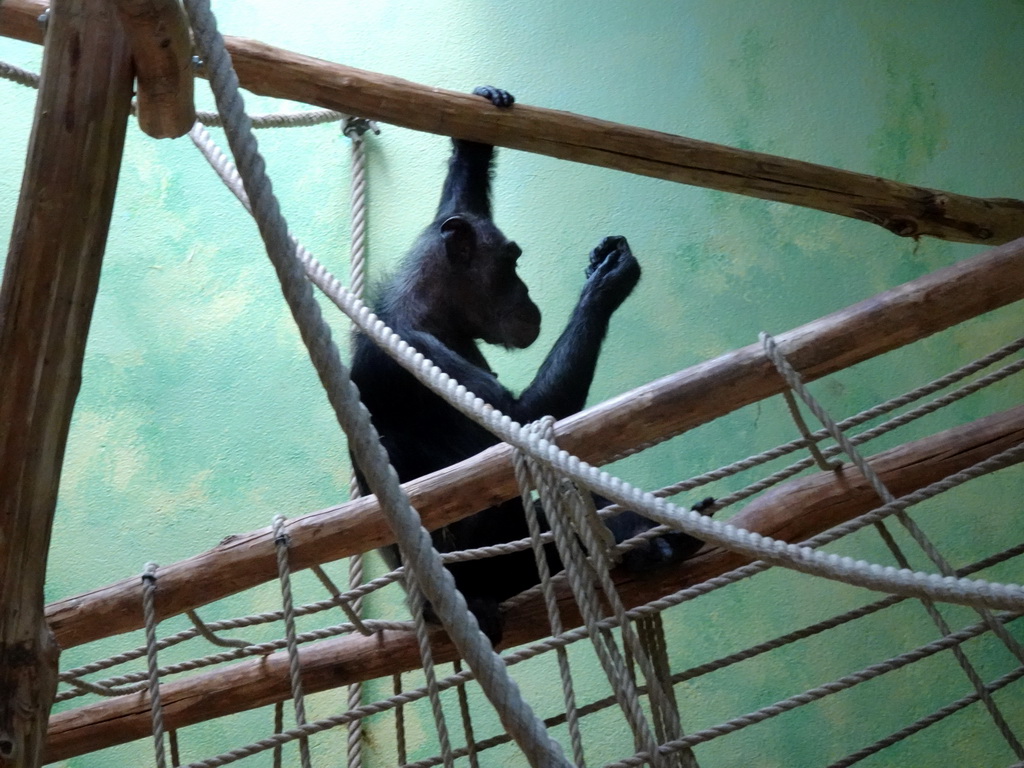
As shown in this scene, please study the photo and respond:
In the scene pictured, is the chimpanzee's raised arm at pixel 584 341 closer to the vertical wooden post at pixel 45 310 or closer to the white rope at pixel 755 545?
the white rope at pixel 755 545

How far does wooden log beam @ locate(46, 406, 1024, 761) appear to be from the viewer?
231cm

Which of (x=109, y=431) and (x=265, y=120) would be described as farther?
(x=109, y=431)

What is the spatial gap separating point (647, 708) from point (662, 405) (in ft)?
7.10

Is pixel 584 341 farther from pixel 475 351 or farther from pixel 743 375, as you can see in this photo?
pixel 743 375

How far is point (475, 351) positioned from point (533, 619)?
131 cm

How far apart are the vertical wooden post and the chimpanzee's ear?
7.21 feet

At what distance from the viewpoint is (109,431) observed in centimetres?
438

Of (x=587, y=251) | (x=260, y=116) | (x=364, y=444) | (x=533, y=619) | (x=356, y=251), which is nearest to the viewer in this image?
(x=364, y=444)

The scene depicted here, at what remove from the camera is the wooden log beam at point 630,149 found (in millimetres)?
2527

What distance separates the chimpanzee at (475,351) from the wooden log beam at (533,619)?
8 centimetres

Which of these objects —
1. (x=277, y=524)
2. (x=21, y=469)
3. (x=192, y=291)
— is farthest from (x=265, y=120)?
(x=21, y=469)

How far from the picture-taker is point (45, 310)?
4.46ft

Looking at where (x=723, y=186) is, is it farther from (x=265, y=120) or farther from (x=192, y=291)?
(x=192, y=291)

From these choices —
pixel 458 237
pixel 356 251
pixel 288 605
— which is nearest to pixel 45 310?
pixel 288 605
